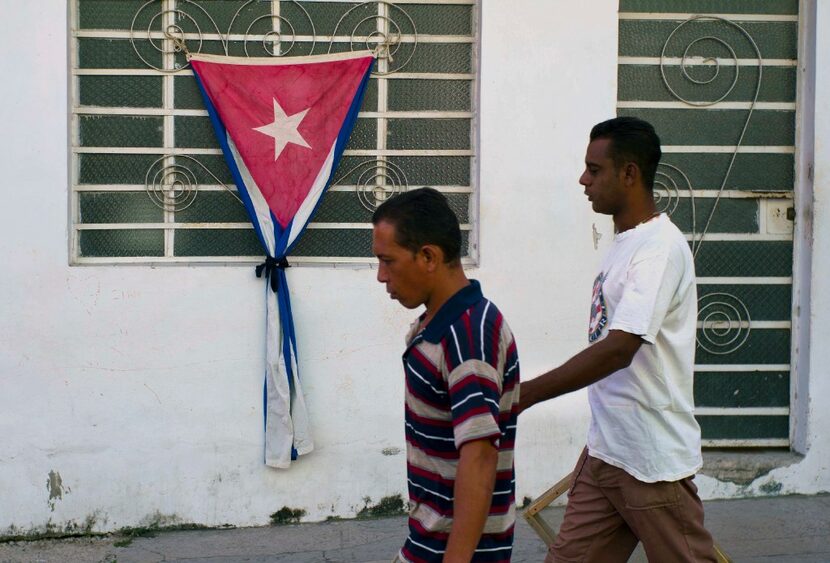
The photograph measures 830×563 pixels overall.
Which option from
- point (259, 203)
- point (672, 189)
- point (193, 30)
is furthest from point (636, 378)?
point (193, 30)

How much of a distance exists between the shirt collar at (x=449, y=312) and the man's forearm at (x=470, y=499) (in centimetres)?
27

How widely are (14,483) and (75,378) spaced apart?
62cm

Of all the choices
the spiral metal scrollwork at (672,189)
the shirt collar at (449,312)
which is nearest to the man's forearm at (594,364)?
the shirt collar at (449,312)

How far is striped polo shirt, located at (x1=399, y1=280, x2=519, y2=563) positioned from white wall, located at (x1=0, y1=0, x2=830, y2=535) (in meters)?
3.08

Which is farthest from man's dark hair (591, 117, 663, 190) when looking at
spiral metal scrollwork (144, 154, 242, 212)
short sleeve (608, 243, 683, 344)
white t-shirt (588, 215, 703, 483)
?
spiral metal scrollwork (144, 154, 242, 212)

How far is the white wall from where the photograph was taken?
5469mm

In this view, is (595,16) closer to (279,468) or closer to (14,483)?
(279,468)

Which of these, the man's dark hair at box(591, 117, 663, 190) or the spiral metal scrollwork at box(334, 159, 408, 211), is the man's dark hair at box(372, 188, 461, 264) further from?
the spiral metal scrollwork at box(334, 159, 408, 211)

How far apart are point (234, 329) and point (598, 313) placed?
8.61ft

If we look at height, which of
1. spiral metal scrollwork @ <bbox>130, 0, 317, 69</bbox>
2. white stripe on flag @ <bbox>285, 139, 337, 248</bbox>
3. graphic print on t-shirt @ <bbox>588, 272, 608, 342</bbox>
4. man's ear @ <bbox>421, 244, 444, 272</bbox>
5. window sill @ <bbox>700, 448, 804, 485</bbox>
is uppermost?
spiral metal scrollwork @ <bbox>130, 0, 317, 69</bbox>

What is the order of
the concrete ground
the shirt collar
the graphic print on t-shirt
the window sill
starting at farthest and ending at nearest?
the window sill, the concrete ground, the graphic print on t-shirt, the shirt collar

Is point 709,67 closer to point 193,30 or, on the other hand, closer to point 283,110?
point 283,110

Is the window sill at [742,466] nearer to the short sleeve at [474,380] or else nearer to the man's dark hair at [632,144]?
the man's dark hair at [632,144]

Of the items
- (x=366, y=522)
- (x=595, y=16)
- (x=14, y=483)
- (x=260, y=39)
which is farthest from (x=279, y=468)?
(x=595, y=16)
